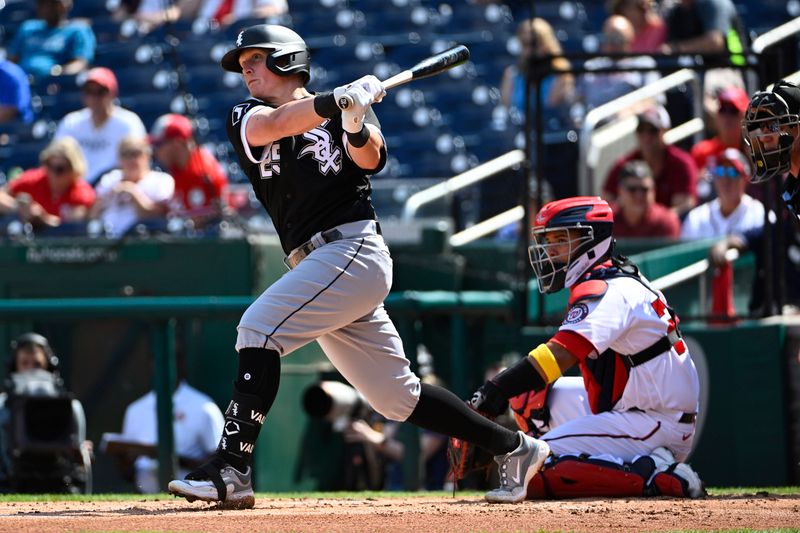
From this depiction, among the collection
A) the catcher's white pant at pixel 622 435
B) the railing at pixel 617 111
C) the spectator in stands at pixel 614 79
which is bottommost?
the catcher's white pant at pixel 622 435

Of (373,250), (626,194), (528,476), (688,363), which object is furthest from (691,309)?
(373,250)

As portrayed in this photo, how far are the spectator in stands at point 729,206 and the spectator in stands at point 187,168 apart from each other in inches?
123

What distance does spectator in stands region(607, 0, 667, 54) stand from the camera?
1070 cm

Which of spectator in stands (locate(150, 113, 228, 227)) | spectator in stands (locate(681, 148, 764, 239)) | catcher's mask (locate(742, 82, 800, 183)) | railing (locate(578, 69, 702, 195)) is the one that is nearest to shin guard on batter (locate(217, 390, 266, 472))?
catcher's mask (locate(742, 82, 800, 183))

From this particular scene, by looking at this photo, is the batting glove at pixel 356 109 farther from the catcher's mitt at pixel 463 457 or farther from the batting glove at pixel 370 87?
the catcher's mitt at pixel 463 457

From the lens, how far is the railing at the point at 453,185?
10.1 m

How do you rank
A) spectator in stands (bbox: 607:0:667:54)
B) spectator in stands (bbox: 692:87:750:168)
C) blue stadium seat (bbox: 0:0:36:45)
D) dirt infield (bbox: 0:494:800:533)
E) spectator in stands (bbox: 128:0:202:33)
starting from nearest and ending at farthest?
dirt infield (bbox: 0:494:800:533)
spectator in stands (bbox: 692:87:750:168)
spectator in stands (bbox: 607:0:667:54)
spectator in stands (bbox: 128:0:202:33)
blue stadium seat (bbox: 0:0:36:45)

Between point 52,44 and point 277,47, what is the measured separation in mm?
8378

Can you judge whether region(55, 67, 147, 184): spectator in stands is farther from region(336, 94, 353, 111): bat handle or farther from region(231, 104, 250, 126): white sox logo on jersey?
region(336, 94, 353, 111): bat handle

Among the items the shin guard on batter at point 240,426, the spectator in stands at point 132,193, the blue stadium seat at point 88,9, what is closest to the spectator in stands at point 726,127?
the spectator in stands at point 132,193

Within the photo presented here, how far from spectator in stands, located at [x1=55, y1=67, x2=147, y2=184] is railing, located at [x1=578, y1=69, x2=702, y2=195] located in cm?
330

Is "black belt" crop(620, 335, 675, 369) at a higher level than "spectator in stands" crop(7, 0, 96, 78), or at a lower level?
lower

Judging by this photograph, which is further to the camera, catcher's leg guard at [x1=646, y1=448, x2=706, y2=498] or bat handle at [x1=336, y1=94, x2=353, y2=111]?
catcher's leg guard at [x1=646, y1=448, x2=706, y2=498]

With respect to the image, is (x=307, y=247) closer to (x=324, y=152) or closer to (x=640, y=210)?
(x=324, y=152)
